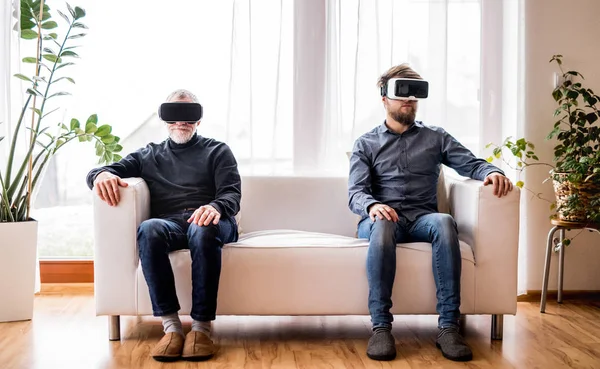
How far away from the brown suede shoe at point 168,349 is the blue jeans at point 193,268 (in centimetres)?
10

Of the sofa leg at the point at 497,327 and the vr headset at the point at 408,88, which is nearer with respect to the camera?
the sofa leg at the point at 497,327

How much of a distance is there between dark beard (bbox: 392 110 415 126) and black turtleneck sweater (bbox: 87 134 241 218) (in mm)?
738

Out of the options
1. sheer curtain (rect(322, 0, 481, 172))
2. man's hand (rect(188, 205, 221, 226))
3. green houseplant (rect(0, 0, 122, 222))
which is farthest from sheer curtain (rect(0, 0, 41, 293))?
sheer curtain (rect(322, 0, 481, 172))

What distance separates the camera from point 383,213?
2.98 metres

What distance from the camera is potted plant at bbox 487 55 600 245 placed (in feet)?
11.5

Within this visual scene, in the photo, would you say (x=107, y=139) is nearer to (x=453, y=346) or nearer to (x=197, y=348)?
(x=197, y=348)

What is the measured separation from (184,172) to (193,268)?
21.0 inches

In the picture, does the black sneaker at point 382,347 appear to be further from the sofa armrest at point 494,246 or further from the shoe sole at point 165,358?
the shoe sole at point 165,358

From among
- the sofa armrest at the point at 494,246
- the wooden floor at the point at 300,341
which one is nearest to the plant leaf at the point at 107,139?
the wooden floor at the point at 300,341

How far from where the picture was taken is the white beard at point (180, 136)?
3.23 m

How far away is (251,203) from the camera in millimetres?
3568

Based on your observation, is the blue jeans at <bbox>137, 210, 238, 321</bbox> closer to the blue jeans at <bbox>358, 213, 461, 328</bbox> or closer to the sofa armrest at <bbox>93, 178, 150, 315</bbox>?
the sofa armrest at <bbox>93, 178, 150, 315</bbox>

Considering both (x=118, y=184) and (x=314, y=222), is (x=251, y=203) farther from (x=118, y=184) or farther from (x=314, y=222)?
(x=118, y=184)

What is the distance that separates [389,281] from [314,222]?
750 millimetres
